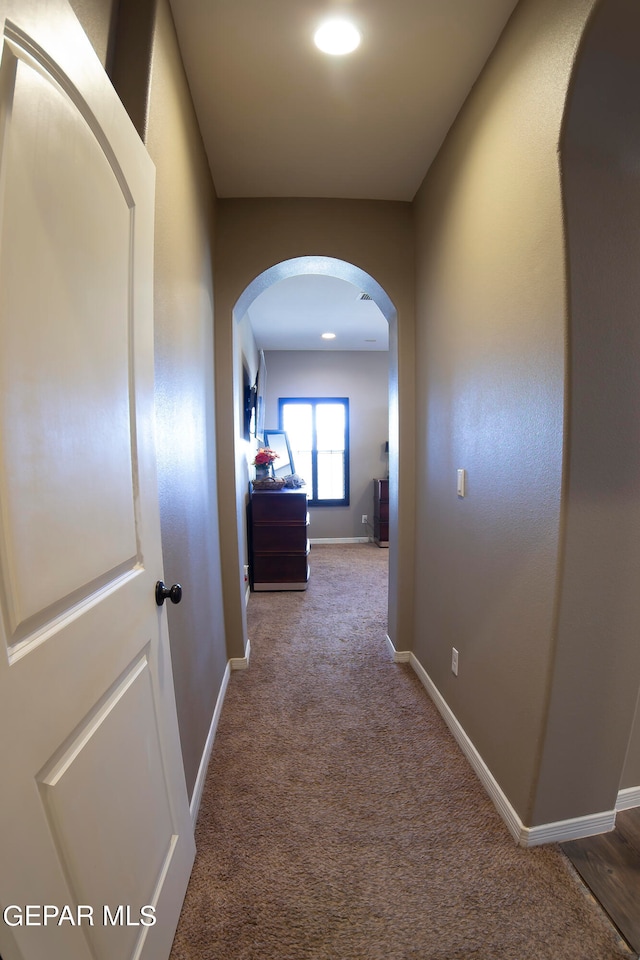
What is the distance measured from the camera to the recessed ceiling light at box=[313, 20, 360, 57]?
133 cm

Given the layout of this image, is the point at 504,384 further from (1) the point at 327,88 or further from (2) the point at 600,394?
(1) the point at 327,88

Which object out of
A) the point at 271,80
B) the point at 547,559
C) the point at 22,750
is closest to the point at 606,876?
the point at 547,559

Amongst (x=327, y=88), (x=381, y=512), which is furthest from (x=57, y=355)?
(x=381, y=512)

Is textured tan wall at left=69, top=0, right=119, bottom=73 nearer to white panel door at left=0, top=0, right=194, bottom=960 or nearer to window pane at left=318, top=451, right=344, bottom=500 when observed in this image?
white panel door at left=0, top=0, right=194, bottom=960

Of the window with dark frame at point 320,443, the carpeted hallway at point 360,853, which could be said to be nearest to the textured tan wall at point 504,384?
the carpeted hallway at point 360,853

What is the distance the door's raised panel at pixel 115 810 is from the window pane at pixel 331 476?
489 centimetres

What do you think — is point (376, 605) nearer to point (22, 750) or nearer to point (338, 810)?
point (338, 810)

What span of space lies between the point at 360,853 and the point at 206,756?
68 centimetres

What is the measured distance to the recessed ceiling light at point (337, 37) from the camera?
4.37ft

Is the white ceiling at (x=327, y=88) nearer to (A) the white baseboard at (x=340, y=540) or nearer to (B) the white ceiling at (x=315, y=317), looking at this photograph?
(B) the white ceiling at (x=315, y=317)

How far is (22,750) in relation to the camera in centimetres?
57

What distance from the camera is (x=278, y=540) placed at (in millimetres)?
3859

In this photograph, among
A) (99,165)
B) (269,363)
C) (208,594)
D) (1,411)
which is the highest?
(269,363)

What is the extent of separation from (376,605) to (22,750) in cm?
311
